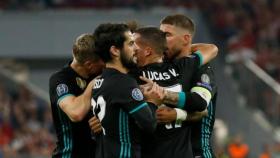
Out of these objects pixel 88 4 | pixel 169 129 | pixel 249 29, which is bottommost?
pixel 249 29

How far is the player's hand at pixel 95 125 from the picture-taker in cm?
675

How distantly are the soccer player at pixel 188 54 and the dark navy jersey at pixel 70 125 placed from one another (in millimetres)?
740

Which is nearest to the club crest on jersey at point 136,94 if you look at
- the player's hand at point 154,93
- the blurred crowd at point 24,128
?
Answer: the player's hand at point 154,93

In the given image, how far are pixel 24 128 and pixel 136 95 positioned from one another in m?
10.7

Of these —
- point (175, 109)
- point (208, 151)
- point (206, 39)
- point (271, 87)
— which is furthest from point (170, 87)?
point (206, 39)

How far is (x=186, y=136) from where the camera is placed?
7004 millimetres

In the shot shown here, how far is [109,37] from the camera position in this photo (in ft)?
21.4

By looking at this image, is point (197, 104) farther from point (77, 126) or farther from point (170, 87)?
point (77, 126)

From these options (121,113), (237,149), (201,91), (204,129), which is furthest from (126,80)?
(237,149)

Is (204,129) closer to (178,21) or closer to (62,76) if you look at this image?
(178,21)

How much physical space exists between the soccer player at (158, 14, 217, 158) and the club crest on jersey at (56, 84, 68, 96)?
826mm

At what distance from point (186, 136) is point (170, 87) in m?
0.40

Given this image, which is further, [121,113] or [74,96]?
[74,96]

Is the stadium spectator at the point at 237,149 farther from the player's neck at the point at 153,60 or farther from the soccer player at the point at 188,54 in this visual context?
the player's neck at the point at 153,60
